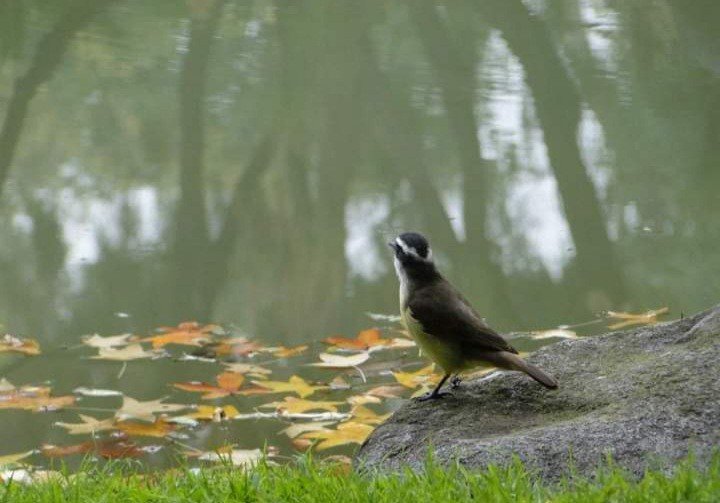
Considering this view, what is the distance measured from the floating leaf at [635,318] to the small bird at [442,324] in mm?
2753

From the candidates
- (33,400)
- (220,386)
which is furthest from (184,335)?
(33,400)

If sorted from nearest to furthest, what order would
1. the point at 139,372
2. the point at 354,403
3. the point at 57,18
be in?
the point at 354,403 < the point at 139,372 < the point at 57,18

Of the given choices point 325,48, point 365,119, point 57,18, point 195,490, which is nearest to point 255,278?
point 365,119

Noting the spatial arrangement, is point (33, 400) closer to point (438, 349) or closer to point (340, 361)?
point (340, 361)

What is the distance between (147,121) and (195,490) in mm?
7165

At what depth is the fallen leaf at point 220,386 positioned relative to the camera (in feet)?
19.0

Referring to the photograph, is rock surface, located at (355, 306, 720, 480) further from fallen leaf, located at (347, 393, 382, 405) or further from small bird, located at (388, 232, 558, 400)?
fallen leaf, located at (347, 393, 382, 405)

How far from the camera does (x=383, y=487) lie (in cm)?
345

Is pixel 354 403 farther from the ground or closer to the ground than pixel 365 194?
farther from the ground

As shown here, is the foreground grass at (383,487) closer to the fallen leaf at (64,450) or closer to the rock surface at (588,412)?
the rock surface at (588,412)

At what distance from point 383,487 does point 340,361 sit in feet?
9.11

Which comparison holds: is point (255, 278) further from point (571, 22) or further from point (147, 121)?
point (571, 22)

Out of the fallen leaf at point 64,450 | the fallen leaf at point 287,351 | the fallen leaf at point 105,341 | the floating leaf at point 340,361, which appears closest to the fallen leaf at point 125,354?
the fallen leaf at point 105,341

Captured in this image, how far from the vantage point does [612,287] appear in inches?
297
